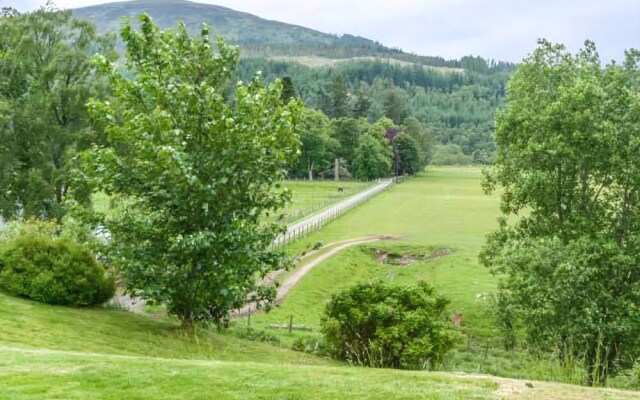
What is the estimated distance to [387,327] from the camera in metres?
20.3

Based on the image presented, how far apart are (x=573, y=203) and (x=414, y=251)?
28.1m

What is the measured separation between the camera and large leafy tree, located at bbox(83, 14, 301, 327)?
59.8 ft

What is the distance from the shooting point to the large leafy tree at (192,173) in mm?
18219

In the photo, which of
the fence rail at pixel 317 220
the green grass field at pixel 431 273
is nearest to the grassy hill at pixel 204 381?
the green grass field at pixel 431 273

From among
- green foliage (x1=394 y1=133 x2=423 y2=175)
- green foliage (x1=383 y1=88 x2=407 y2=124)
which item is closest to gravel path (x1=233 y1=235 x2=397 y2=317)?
green foliage (x1=394 y1=133 x2=423 y2=175)

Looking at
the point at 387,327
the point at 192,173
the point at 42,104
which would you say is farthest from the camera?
the point at 42,104

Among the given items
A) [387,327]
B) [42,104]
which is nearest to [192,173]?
[387,327]

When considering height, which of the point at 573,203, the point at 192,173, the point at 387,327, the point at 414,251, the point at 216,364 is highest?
the point at 192,173

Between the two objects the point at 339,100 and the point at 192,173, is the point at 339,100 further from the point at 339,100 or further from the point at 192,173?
the point at 192,173

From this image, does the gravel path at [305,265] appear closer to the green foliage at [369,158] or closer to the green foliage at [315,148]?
the green foliage at [315,148]

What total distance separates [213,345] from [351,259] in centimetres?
3070

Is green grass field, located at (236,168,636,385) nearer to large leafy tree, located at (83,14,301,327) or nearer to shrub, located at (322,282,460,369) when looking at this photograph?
shrub, located at (322,282,460,369)

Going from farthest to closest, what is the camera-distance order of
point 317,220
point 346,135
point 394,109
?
1. point 394,109
2. point 346,135
3. point 317,220

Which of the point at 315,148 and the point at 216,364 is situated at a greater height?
the point at 315,148
